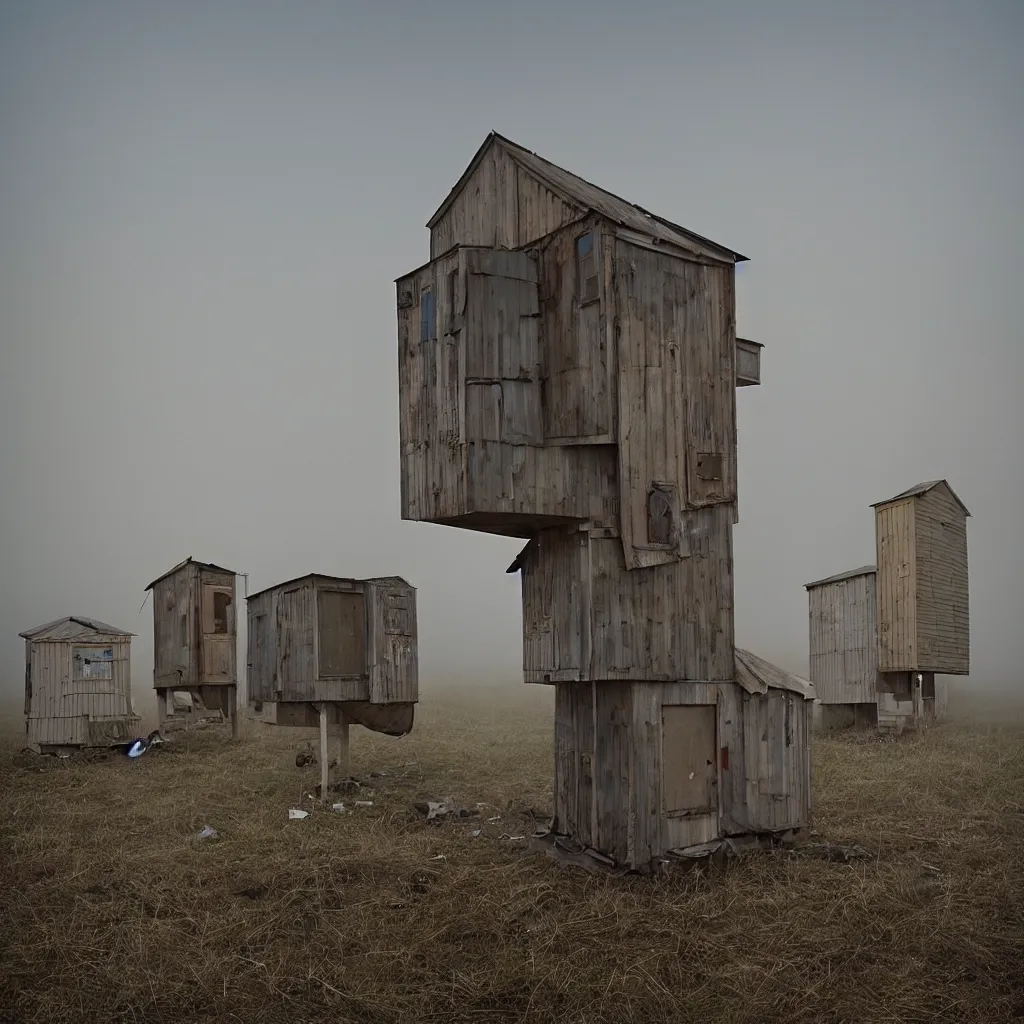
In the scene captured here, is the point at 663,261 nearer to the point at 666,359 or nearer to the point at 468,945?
the point at 666,359

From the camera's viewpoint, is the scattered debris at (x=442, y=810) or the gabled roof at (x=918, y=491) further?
the gabled roof at (x=918, y=491)

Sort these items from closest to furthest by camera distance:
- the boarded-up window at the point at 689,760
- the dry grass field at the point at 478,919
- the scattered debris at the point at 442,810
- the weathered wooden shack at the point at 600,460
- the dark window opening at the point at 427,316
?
the dry grass field at the point at 478,919, the weathered wooden shack at the point at 600,460, the boarded-up window at the point at 689,760, the dark window opening at the point at 427,316, the scattered debris at the point at 442,810

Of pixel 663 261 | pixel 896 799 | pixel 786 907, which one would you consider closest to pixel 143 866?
pixel 786 907

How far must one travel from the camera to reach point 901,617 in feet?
90.6

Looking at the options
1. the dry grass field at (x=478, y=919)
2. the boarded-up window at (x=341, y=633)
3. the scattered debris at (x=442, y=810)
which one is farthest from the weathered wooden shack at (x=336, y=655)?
the scattered debris at (x=442, y=810)

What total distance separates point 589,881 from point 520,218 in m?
9.37

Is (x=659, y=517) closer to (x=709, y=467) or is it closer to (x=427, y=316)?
(x=709, y=467)

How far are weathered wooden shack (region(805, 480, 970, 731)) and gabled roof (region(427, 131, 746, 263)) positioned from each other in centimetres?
1395

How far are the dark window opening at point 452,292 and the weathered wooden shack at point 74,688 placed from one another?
655 inches

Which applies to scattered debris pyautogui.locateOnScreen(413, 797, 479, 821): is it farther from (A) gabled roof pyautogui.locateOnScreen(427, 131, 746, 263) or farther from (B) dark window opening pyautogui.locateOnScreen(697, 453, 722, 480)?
(A) gabled roof pyautogui.locateOnScreen(427, 131, 746, 263)

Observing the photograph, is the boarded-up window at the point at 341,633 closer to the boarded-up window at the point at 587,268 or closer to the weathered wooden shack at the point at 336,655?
the weathered wooden shack at the point at 336,655

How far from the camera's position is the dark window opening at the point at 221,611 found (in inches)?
1135

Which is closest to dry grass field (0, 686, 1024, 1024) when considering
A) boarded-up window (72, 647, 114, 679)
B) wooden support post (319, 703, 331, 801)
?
wooden support post (319, 703, 331, 801)

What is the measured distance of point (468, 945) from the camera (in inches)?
471
